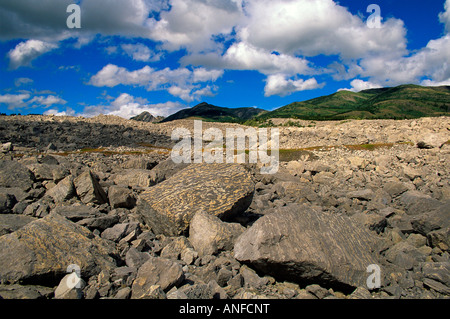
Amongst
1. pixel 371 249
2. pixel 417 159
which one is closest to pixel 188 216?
pixel 371 249

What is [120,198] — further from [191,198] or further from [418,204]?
[418,204]

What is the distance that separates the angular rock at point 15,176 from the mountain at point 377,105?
6332 cm

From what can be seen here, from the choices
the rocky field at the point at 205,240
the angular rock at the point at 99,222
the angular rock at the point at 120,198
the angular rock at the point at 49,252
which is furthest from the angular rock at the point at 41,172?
the angular rock at the point at 49,252

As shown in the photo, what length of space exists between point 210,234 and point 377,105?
121948mm

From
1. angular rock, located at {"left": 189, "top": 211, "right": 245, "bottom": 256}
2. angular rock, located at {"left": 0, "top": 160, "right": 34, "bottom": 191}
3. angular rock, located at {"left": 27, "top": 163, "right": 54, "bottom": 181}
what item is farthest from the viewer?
angular rock, located at {"left": 27, "top": 163, "right": 54, "bottom": 181}

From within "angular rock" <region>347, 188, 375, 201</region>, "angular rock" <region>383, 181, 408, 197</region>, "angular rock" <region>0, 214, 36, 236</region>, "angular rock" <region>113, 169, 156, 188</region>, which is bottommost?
"angular rock" <region>347, 188, 375, 201</region>

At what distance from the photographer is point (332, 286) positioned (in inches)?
150

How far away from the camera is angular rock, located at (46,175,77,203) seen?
622 cm

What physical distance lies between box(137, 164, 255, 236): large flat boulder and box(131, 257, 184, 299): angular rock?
1.42 m

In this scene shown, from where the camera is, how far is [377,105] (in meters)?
107

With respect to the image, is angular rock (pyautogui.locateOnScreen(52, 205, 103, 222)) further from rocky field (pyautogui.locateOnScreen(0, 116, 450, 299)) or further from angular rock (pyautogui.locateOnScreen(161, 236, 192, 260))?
angular rock (pyautogui.locateOnScreen(161, 236, 192, 260))

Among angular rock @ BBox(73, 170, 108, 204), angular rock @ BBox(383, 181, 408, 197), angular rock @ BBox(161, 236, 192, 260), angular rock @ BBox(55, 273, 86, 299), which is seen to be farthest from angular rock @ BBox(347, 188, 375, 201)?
angular rock @ BBox(55, 273, 86, 299)

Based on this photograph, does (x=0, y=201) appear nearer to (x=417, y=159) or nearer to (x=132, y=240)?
(x=132, y=240)

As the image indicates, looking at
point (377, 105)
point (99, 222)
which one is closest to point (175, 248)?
point (99, 222)
